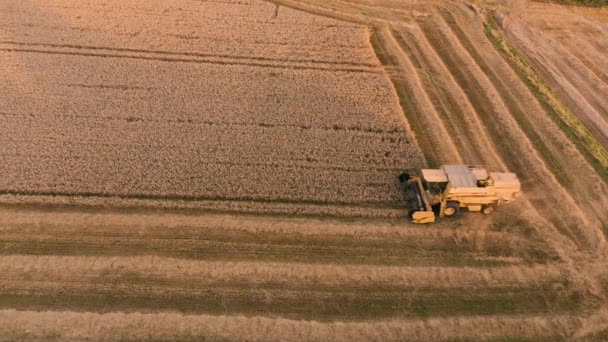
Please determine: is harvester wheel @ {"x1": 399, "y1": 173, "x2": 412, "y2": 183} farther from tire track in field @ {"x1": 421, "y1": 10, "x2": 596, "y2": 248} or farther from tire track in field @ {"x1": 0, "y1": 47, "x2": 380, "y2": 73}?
tire track in field @ {"x1": 0, "y1": 47, "x2": 380, "y2": 73}

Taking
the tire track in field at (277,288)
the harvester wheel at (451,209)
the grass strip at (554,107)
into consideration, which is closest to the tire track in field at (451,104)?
the harvester wheel at (451,209)

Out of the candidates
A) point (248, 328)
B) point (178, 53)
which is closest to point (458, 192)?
point (248, 328)

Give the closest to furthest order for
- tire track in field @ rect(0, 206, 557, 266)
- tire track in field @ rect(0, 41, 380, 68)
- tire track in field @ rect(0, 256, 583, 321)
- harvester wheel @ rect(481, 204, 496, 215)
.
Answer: tire track in field @ rect(0, 256, 583, 321), tire track in field @ rect(0, 206, 557, 266), harvester wheel @ rect(481, 204, 496, 215), tire track in field @ rect(0, 41, 380, 68)

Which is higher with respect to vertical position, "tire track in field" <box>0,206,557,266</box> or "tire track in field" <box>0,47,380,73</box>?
"tire track in field" <box>0,47,380,73</box>

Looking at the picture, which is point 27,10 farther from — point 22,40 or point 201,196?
point 201,196

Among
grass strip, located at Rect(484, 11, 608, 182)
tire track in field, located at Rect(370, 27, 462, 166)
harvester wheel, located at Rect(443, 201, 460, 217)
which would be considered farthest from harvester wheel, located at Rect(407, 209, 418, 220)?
grass strip, located at Rect(484, 11, 608, 182)

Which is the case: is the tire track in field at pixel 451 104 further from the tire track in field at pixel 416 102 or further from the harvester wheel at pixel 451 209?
the harvester wheel at pixel 451 209

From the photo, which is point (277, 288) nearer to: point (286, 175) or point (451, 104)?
point (286, 175)
